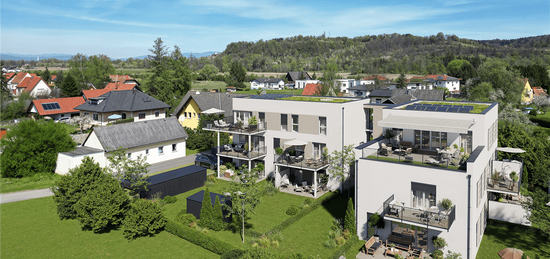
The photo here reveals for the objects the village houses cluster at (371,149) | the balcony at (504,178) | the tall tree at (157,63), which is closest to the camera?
the village houses cluster at (371,149)

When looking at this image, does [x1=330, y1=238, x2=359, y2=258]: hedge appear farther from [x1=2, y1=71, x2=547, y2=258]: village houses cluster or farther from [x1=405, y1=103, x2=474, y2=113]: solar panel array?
[x1=405, y1=103, x2=474, y2=113]: solar panel array

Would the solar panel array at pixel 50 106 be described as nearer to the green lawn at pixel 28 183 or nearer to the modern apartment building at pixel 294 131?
the green lawn at pixel 28 183

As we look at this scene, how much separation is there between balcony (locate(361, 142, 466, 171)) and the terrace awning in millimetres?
1304

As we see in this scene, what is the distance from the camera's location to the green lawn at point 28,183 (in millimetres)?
28591

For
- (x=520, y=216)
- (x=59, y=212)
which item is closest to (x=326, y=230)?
(x=520, y=216)

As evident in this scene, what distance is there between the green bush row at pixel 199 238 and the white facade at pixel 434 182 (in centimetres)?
788

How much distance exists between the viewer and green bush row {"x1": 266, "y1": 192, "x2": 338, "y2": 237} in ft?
69.0

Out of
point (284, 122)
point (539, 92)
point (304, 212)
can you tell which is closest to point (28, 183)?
point (284, 122)

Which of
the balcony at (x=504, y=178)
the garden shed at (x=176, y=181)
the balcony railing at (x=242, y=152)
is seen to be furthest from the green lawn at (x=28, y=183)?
the balcony at (x=504, y=178)

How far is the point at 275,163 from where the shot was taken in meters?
28.0

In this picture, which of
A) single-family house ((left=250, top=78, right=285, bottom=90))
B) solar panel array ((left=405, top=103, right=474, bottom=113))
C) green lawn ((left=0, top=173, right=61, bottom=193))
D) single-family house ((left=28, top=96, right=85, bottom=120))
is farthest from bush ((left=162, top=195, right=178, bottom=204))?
single-family house ((left=250, top=78, right=285, bottom=90))

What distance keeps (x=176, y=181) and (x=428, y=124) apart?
18.9 m

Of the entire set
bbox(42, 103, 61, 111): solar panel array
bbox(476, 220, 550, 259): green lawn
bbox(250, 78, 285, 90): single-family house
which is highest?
bbox(250, 78, 285, 90): single-family house

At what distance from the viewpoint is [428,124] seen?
19562 mm
